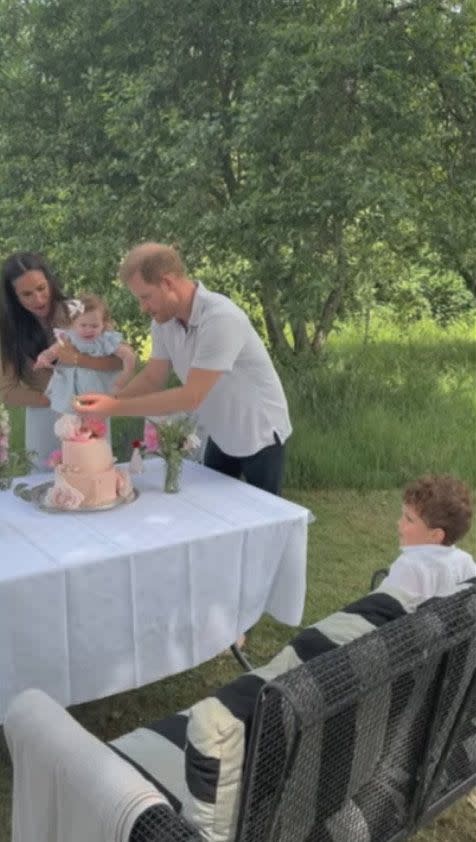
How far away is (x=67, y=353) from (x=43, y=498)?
73 centimetres

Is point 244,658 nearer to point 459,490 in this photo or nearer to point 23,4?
point 459,490

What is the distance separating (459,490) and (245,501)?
2.41 feet

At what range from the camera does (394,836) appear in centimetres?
180

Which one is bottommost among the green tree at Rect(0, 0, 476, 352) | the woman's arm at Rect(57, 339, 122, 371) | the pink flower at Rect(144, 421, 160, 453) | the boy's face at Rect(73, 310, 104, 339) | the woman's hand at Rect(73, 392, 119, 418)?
the pink flower at Rect(144, 421, 160, 453)

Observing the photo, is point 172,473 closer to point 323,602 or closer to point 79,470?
point 79,470

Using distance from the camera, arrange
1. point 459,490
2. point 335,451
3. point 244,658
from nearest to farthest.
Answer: point 459,490 < point 244,658 < point 335,451

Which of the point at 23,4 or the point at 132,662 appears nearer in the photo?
the point at 132,662

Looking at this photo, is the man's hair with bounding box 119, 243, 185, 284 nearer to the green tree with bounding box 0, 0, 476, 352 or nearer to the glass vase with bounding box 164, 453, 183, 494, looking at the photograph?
the glass vase with bounding box 164, 453, 183, 494

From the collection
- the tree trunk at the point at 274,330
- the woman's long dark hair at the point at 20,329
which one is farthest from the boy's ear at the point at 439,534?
the tree trunk at the point at 274,330

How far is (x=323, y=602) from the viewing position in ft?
12.7

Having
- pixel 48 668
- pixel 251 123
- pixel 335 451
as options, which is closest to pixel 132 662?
pixel 48 668

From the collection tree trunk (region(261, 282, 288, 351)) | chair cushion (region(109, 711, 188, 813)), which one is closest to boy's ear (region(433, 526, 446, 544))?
chair cushion (region(109, 711, 188, 813))

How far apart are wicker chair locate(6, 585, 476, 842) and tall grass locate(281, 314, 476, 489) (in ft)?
12.2

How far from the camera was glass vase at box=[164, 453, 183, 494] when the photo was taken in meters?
2.68
